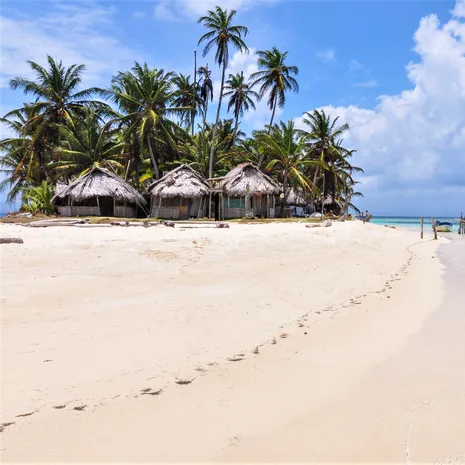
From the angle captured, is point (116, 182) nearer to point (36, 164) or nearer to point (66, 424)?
point (36, 164)

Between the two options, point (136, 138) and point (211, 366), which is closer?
point (211, 366)

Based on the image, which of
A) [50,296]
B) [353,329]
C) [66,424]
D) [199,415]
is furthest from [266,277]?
[66,424]

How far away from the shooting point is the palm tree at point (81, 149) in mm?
27734

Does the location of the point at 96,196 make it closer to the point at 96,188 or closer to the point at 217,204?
the point at 96,188

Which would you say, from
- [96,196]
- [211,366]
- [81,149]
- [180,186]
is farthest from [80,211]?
[211,366]

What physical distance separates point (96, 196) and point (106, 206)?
4.36 ft

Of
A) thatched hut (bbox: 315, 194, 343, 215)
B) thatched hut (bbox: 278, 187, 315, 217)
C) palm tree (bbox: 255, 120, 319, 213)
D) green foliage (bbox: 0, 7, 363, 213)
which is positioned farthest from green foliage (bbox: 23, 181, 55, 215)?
thatched hut (bbox: 315, 194, 343, 215)

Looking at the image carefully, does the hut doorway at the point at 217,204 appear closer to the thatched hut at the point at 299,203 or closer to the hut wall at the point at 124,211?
the hut wall at the point at 124,211

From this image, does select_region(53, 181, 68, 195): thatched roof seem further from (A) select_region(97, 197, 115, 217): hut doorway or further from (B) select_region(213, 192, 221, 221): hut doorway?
(B) select_region(213, 192, 221, 221): hut doorway

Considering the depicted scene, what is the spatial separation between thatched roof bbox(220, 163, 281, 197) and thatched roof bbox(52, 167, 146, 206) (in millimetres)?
6866

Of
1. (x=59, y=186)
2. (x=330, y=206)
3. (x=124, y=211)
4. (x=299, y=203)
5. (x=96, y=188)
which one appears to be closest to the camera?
(x=96, y=188)

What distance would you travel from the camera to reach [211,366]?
388 centimetres

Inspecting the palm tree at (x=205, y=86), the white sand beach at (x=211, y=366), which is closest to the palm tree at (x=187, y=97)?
the palm tree at (x=205, y=86)

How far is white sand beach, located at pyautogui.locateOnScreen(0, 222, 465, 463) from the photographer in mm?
2732
